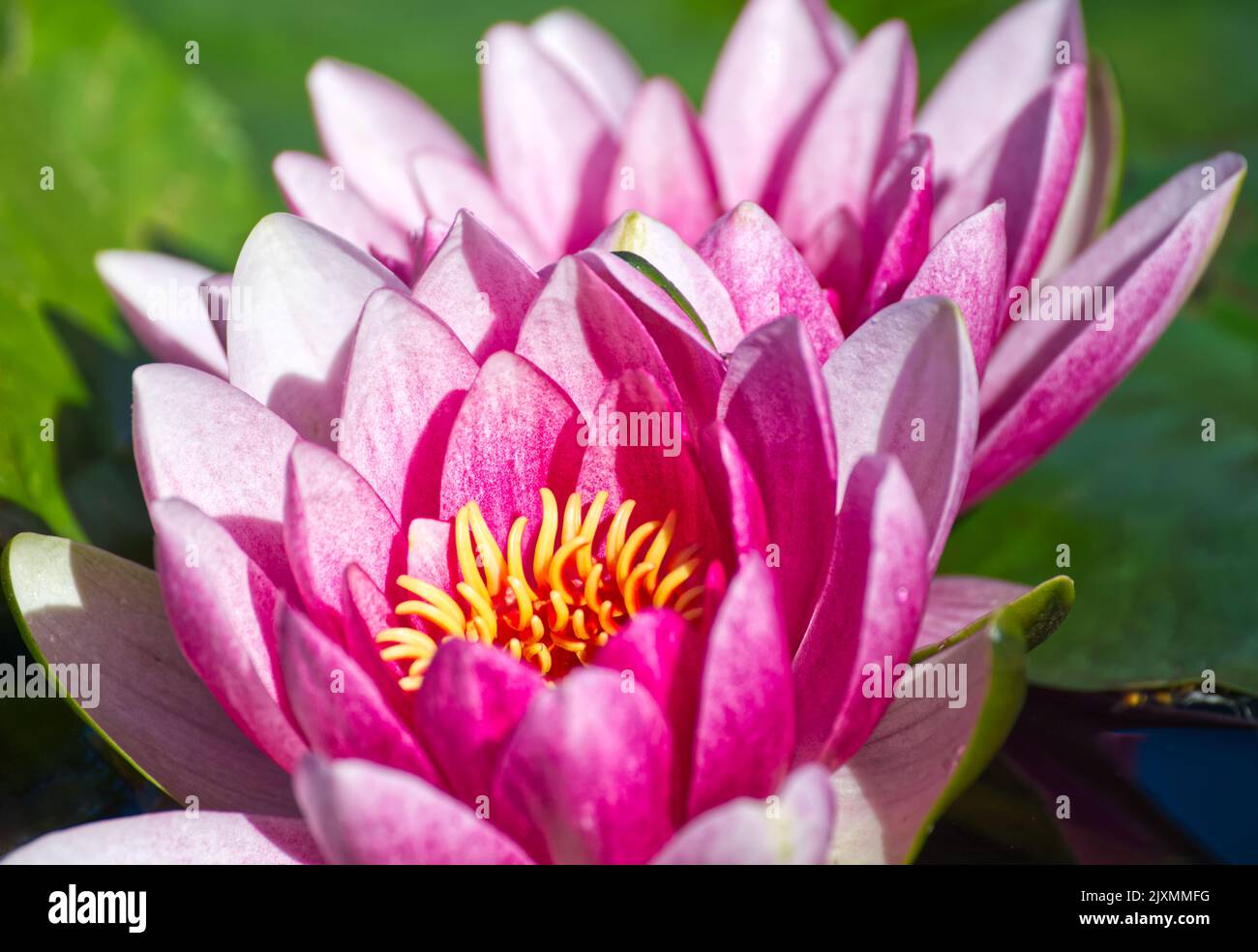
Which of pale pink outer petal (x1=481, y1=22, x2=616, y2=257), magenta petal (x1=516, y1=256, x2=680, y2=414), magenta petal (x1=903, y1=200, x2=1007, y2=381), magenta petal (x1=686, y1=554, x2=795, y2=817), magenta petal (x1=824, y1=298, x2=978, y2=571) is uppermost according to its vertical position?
pale pink outer petal (x1=481, y1=22, x2=616, y2=257)

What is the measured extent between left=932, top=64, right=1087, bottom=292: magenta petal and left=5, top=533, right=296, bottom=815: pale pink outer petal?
885mm

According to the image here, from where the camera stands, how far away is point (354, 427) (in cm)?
101

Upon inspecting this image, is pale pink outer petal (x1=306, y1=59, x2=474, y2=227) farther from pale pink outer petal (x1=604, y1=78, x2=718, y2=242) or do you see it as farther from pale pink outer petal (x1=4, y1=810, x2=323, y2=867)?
pale pink outer petal (x1=4, y1=810, x2=323, y2=867)

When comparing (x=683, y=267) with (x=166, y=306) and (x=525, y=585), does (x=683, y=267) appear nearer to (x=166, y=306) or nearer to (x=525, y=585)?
(x=525, y=585)

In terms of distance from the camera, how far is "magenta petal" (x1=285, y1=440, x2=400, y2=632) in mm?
897

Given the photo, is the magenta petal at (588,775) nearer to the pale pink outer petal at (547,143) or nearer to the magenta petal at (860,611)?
the magenta petal at (860,611)

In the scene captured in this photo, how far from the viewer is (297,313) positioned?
1.09 metres

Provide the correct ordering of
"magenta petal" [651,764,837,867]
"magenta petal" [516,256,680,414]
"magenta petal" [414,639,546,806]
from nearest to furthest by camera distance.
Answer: "magenta petal" [651,764,837,867] → "magenta petal" [414,639,546,806] → "magenta petal" [516,256,680,414]

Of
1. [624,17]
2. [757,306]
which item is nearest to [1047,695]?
[757,306]

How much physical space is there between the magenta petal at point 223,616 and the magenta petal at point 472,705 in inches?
4.5

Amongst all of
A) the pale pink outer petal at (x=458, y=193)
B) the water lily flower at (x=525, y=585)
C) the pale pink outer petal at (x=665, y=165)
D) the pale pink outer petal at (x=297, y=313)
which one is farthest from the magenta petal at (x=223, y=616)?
the pale pink outer petal at (x=665, y=165)

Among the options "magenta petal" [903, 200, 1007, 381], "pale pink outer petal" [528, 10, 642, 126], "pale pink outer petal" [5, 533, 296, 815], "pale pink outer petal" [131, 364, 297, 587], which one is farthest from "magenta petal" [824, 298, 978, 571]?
"pale pink outer petal" [528, 10, 642, 126]

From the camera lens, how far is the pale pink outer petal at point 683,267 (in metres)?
1.01

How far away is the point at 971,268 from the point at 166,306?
32.2 inches
